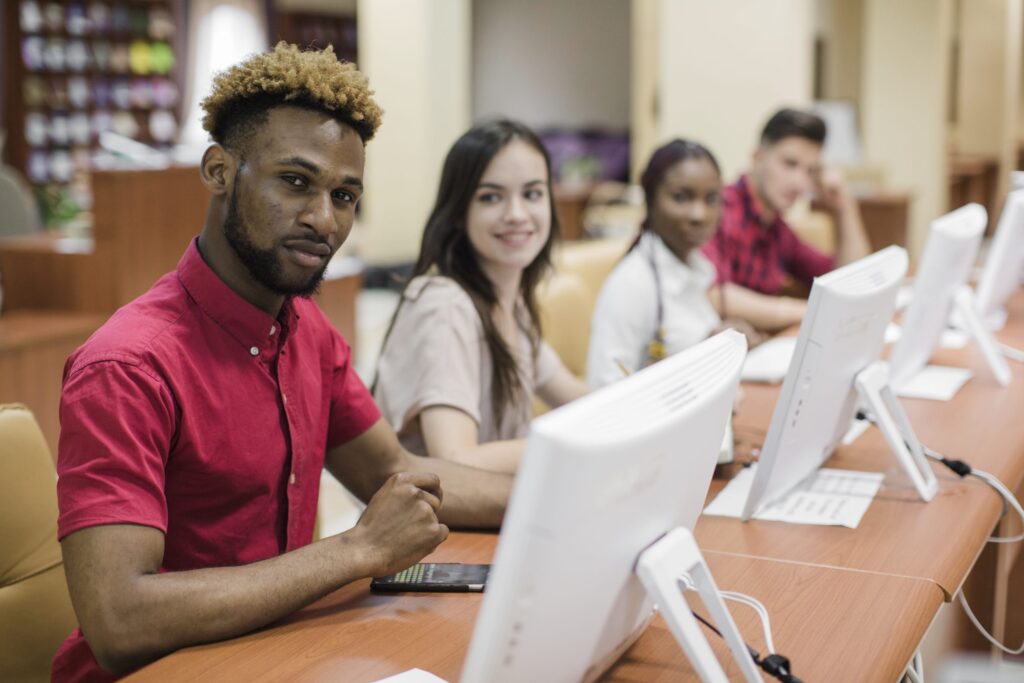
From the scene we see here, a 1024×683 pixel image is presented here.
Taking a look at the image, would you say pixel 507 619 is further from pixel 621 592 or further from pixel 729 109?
pixel 729 109

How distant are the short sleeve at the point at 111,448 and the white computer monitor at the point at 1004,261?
238 centimetres

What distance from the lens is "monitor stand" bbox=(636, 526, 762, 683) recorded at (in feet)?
3.42

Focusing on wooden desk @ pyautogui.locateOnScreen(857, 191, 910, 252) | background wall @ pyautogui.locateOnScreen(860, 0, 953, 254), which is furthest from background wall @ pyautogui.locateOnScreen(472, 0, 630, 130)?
wooden desk @ pyautogui.locateOnScreen(857, 191, 910, 252)

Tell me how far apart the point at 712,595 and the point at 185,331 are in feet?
2.29

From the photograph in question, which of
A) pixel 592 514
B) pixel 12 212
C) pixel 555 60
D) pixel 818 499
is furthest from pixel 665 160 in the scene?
pixel 555 60

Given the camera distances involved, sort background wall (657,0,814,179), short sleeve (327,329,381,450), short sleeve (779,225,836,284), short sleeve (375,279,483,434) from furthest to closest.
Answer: background wall (657,0,814,179)
short sleeve (779,225,836,284)
short sleeve (375,279,483,434)
short sleeve (327,329,381,450)

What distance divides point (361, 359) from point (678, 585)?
16.7 feet

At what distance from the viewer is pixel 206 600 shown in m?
1.27

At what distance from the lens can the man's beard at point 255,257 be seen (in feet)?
4.72

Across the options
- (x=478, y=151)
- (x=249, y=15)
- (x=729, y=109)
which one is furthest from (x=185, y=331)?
(x=249, y=15)

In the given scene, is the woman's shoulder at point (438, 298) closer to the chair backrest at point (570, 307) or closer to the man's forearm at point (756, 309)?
the chair backrest at point (570, 307)

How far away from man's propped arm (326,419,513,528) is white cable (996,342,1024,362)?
178 cm

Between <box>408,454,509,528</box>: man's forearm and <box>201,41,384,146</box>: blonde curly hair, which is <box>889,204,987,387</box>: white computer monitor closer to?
<box>408,454,509,528</box>: man's forearm

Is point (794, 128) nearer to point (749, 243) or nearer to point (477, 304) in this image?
point (749, 243)
